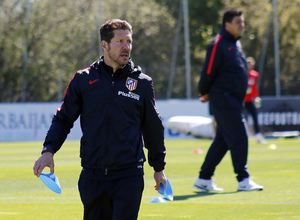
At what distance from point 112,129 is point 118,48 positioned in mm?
545

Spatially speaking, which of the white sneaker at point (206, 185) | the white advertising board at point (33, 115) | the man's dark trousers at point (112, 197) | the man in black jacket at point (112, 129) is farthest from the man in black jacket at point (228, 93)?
the white advertising board at point (33, 115)

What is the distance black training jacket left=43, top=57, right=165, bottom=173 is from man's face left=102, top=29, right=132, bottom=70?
53 mm

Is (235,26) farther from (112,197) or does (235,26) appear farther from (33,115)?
(33,115)

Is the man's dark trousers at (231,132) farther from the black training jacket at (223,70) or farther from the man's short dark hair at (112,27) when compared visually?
the man's short dark hair at (112,27)

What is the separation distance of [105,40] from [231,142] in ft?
12.4

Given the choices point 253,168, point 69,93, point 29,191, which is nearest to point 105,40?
point 69,93

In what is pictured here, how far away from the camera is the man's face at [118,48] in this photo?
4.58 metres

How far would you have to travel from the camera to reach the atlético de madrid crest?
4.54 metres

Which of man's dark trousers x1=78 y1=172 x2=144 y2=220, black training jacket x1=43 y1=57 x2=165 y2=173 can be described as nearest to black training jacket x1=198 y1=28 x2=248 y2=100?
black training jacket x1=43 y1=57 x2=165 y2=173

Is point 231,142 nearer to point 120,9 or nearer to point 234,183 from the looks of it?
point 234,183

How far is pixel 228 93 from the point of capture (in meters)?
8.22

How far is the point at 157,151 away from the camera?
15.3 feet

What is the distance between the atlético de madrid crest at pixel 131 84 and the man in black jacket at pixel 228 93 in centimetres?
369

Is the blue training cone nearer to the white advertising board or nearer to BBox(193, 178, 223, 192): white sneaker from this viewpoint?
BBox(193, 178, 223, 192): white sneaker
